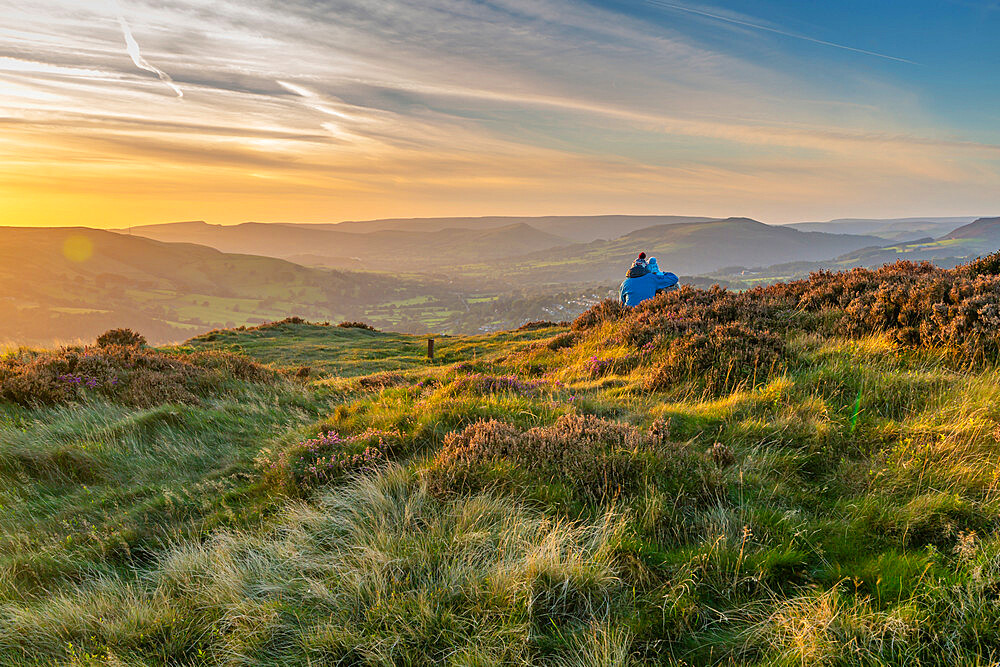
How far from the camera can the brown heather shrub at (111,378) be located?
27.8ft

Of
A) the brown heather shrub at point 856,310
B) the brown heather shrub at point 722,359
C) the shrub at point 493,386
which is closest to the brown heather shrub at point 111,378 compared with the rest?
the shrub at point 493,386

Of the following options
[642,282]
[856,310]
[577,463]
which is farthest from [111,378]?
[856,310]

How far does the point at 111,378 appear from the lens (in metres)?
9.48

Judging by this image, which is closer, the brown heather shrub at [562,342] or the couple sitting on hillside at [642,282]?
the brown heather shrub at [562,342]

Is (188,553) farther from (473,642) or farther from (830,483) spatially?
(830,483)

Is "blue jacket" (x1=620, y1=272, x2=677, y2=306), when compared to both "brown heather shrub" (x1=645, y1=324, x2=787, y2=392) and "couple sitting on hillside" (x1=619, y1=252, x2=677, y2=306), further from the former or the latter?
"brown heather shrub" (x1=645, y1=324, x2=787, y2=392)

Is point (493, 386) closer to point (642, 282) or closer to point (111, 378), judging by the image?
point (111, 378)

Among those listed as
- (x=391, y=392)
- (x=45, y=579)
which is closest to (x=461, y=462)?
(x=45, y=579)

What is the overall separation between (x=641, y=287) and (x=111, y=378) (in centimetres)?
1453

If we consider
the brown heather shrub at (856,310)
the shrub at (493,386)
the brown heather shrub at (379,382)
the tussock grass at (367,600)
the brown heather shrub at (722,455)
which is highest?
the brown heather shrub at (856,310)

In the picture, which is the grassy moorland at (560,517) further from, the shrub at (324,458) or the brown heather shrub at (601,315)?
the brown heather shrub at (601,315)

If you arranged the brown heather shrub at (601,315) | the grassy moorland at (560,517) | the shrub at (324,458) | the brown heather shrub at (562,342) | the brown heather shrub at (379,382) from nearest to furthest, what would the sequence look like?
1. the grassy moorland at (560,517)
2. the shrub at (324,458)
3. the brown heather shrub at (379,382)
4. the brown heather shrub at (562,342)
5. the brown heather shrub at (601,315)

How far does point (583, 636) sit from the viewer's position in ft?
9.86

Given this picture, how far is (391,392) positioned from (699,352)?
595cm
